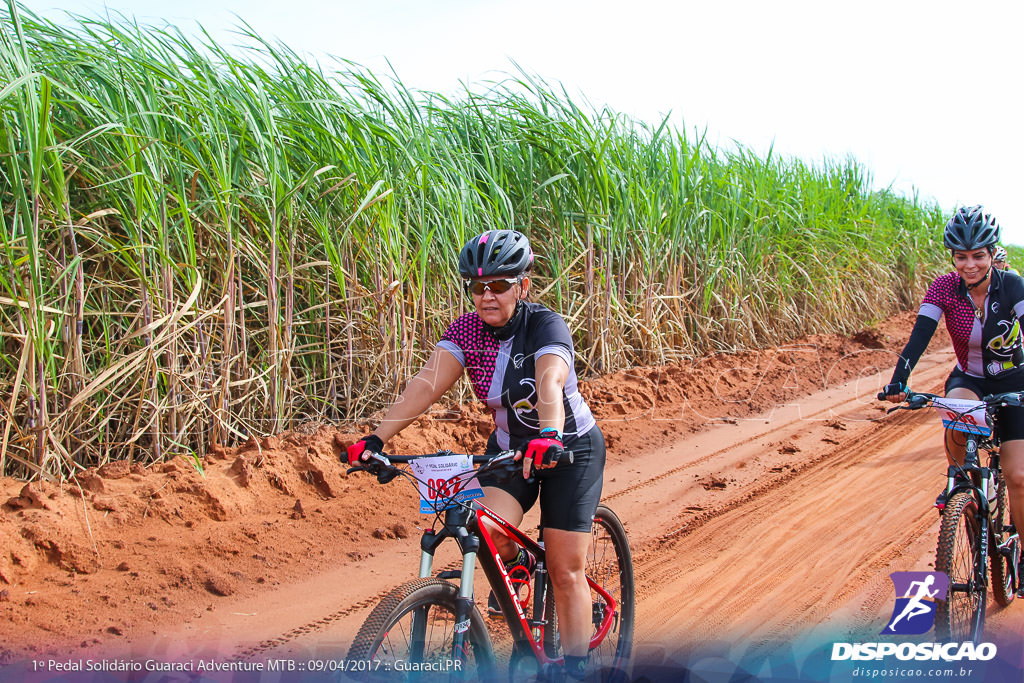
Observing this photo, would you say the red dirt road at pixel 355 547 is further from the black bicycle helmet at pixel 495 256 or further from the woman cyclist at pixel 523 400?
the black bicycle helmet at pixel 495 256

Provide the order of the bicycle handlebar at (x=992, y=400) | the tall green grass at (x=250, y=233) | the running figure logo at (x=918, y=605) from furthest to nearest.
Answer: the tall green grass at (x=250, y=233), the bicycle handlebar at (x=992, y=400), the running figure logo at (x=918, y=605)

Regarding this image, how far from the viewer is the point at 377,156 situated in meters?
6.19

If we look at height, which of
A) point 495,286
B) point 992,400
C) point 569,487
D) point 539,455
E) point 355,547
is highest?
point 495,286

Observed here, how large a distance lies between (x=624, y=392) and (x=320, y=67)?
404 cm

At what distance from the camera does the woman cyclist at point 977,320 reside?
12.4 feet

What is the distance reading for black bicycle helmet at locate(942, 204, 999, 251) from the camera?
3742 millimetres

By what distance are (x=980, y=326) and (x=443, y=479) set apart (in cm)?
296

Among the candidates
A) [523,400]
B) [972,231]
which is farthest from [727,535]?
[523,400]

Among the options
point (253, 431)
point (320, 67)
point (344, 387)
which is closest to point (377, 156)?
point (320, 67)

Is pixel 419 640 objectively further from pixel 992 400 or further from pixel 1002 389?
pixel 1002 389

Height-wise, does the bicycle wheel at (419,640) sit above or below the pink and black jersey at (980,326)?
below

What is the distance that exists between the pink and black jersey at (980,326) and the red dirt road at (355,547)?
1123 mm

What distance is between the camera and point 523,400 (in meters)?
2.86

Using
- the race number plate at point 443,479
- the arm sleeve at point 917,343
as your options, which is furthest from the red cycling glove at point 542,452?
the arm sleeve at point 917,343
